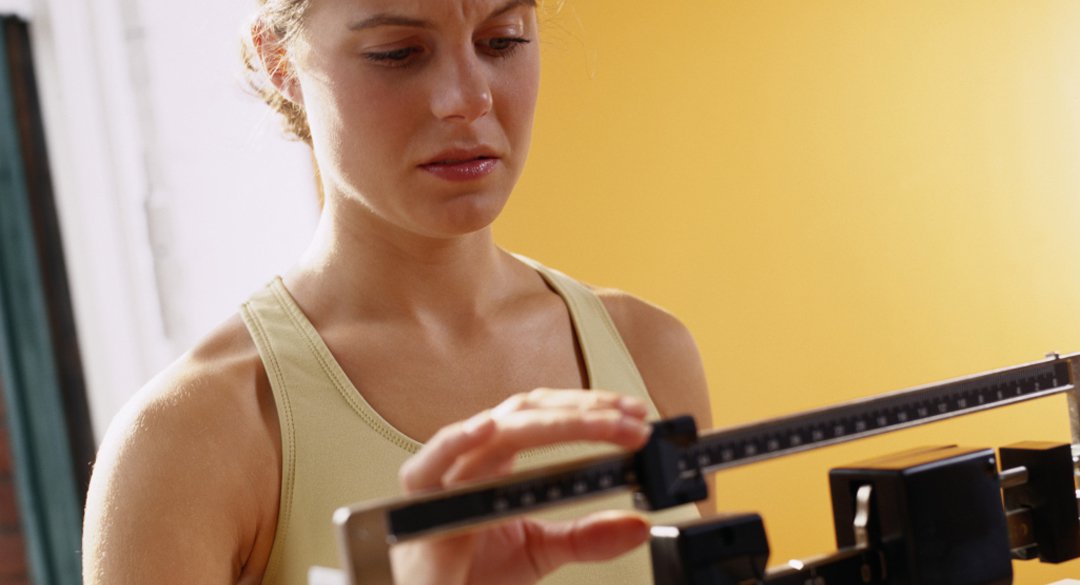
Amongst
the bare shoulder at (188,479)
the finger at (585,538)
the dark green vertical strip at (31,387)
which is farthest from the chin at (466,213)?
the dark green vertical strip at (31,387)

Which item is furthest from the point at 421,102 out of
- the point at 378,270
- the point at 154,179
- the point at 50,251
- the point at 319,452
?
the point at 50,251

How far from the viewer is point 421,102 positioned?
1.10 m

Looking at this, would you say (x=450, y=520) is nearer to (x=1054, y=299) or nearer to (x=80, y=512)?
(x=80, y=512)

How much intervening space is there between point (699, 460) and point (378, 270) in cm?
50

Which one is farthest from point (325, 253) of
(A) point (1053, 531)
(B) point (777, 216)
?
(B) point (777, 216)

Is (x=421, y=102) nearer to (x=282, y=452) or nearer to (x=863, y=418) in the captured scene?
(x=282, y=452)

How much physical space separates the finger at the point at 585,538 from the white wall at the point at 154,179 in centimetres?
173

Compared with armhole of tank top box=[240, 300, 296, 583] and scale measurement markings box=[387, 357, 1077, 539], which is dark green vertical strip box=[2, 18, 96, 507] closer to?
armhole of tank top box=[240, 300, 296, 583]

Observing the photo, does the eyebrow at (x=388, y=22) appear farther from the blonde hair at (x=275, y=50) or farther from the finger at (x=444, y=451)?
→ the finger at (x=444, y=451)

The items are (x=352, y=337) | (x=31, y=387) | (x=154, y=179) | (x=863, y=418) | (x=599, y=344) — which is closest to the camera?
(x=863, y=418)

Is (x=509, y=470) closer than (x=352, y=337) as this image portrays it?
Yes

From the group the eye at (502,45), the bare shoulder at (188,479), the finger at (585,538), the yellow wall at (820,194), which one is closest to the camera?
the finger at (585,538)

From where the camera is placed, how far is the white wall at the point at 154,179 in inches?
103

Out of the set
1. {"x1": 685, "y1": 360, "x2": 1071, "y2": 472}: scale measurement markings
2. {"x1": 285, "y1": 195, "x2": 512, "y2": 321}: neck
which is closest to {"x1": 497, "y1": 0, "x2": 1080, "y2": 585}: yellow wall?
{"x1": 285, "y1": 195, "x2": 512, "y2": 321}: neck
